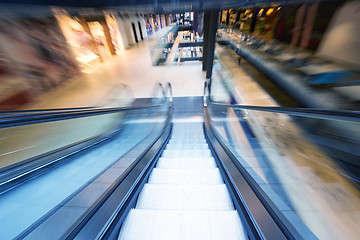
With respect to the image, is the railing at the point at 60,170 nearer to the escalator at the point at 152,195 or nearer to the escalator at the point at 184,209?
the escalator at the point at 152,195

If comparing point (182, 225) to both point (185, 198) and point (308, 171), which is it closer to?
point (185, 198)

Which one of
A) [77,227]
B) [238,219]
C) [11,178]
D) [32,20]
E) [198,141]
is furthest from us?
[32,20]

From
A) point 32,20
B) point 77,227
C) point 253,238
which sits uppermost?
point 32,20

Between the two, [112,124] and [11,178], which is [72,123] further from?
[11,178]

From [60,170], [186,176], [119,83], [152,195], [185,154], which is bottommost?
[185,154]

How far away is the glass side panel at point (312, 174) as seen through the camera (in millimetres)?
961

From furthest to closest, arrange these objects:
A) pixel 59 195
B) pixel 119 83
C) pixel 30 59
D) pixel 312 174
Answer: pixel 119 83 < pixel 30 59 < pixel 312 174 < pixel 59 195

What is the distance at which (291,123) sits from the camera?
2439mm

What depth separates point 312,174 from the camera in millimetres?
1524

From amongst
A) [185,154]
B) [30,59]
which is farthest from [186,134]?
[30,59]

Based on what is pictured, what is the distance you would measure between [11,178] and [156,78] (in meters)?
6.54

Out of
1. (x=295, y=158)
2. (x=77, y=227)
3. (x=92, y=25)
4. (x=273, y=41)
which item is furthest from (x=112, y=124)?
(x=92, y=25)

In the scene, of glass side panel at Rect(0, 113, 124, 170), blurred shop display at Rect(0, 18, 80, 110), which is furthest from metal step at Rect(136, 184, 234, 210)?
blurred shop display at Rect(0, 18, 80, 110)

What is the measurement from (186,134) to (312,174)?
257 centimetres
